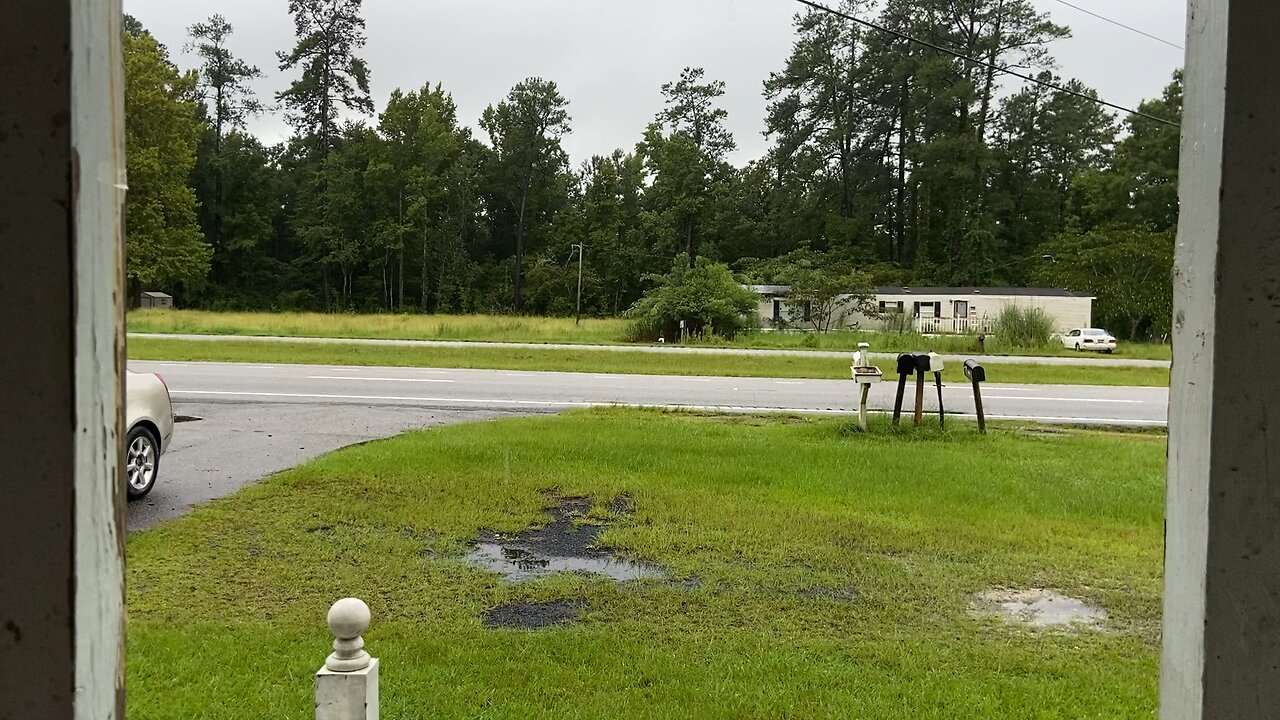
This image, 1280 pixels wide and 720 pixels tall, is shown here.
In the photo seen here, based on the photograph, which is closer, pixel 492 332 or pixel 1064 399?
pixel 1064 399

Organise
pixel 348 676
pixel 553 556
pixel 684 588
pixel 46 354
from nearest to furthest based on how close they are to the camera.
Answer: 1. pixel 46 354
2. pixel 348 676
3. pixel 684 588
4. pixel 553 556

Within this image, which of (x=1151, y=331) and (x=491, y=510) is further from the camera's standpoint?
(x=1151, y=331)

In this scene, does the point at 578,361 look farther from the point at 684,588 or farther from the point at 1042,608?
the point at 1042,608

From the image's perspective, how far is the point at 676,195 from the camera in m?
45.8

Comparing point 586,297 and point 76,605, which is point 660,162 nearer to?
point 586,297

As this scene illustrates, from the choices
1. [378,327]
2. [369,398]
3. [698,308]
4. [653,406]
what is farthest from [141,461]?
[378,327]

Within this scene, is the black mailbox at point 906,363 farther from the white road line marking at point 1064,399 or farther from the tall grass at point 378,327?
the tall grass at point 378,327

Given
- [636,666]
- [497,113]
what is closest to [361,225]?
[497,113]

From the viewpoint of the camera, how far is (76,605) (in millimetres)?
896

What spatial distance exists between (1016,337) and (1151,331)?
31.8ft

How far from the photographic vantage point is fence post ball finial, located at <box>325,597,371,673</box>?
5.61 feet

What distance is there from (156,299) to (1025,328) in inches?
1175

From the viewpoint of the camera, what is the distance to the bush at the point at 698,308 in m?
28.5

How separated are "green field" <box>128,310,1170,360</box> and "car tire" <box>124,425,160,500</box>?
745 inches
